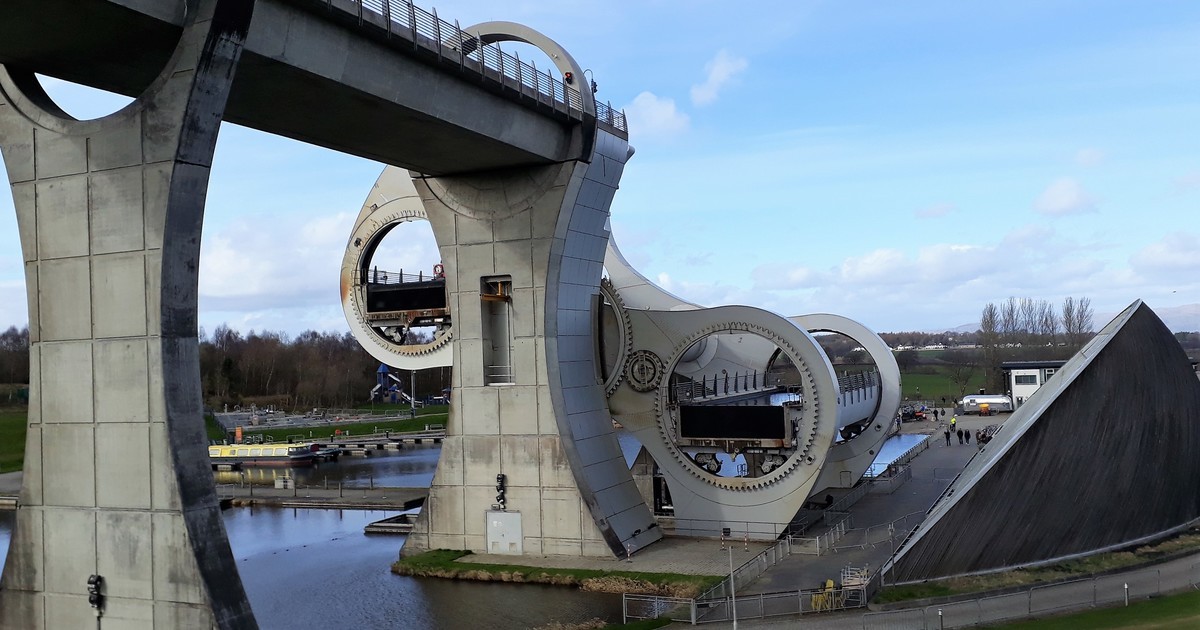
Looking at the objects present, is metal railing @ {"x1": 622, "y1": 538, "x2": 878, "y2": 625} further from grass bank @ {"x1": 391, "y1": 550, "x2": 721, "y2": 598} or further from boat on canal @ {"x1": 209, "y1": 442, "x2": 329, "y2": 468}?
boat on canal @ {"x1": 209, "y1": 442, "x2": 329, "y2": 468}

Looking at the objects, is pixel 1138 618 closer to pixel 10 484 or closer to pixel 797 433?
pixel 797 433

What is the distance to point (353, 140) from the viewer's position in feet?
83.8

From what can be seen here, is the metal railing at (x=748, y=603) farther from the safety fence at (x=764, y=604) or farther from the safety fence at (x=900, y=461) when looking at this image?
the safety fence at (x=900, y=461)

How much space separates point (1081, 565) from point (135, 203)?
21.9m

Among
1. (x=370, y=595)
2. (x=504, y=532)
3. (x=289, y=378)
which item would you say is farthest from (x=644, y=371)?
(x=289, y=378)

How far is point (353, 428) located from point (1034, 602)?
238 feet

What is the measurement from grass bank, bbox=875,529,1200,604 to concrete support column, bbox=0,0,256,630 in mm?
13821

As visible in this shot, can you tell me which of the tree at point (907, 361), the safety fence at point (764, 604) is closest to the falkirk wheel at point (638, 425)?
the safety fence at point (764, 604)

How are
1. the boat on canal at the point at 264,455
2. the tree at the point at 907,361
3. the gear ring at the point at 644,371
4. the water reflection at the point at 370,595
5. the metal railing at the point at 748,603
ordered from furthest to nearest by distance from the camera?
the tree at the point at 907,361 < the boat on canal at the point at 264,455 < the gear ring at the point at 644,371 < the water reflection at the point at 370,595 < the metal railing at the point at 748,603

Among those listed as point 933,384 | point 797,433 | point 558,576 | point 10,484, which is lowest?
point 558,576

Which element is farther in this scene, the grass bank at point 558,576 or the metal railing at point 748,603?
the grass bank at point 558,576

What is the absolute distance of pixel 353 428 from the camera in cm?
8694

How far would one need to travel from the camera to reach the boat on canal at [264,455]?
65.8 meters

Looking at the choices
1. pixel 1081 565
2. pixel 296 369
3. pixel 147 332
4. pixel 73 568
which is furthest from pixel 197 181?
pixel 296 369
